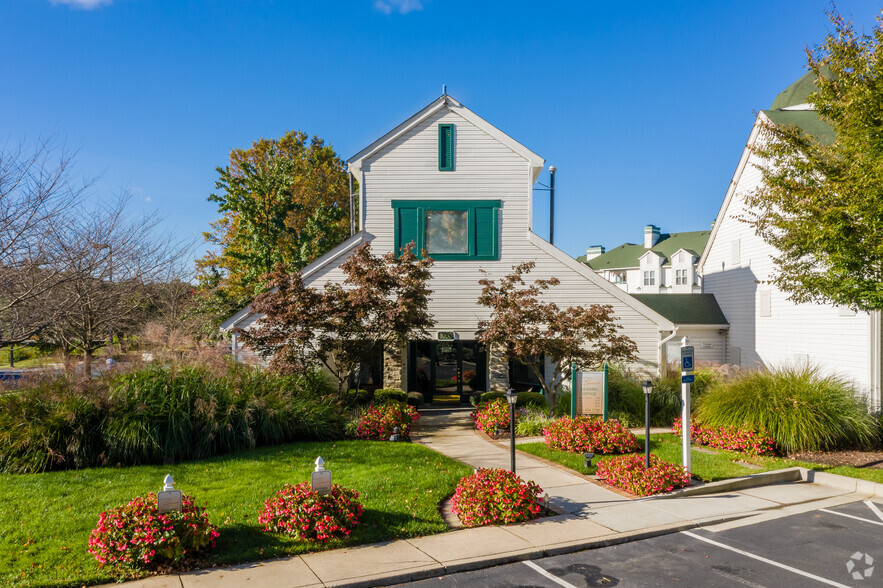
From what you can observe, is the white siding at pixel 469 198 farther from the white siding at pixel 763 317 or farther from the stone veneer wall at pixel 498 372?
the white siding at pixel 763 317

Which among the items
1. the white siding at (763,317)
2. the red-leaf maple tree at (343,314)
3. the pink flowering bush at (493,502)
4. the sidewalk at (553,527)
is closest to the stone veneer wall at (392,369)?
the red-leaf maple tree at (343,314)

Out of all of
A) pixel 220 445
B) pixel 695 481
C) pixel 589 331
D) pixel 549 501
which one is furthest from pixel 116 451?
pixel 589 331

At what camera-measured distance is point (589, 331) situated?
1575 centimetres

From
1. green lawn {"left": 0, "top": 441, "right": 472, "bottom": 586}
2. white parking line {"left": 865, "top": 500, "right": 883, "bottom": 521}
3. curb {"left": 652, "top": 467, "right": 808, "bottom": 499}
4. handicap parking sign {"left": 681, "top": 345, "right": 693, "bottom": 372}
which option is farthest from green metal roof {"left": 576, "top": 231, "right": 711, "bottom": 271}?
green lawn {"left": 0, "top": 441, "right": 472, "bottom": 586}

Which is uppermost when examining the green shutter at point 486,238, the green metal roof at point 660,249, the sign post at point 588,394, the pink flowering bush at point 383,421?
Result: the green metal roof at point 660,249

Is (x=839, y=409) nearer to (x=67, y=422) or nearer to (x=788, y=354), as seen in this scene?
(x=788, y=354)

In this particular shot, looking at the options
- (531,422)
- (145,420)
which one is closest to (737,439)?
(531,422)

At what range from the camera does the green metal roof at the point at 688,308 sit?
22141mm

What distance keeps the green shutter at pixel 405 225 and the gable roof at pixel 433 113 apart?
1917 millimetres

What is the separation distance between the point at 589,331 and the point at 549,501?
7387 mm

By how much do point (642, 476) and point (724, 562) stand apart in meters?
2.75

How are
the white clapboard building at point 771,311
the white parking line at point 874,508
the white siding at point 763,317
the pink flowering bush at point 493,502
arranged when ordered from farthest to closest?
the white siding at point 763,317
the white clapboard building at point 771,311
the white parking line at point 874,508
the pink flowering bush at point 493,502

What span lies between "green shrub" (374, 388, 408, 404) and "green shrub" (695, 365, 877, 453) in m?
7.54

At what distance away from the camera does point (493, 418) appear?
14.5 metres
